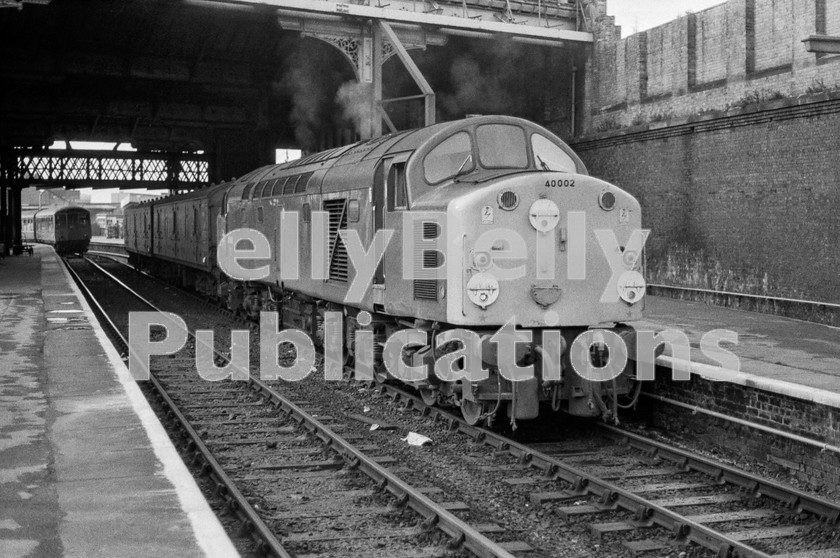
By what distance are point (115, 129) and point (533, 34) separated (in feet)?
72.0

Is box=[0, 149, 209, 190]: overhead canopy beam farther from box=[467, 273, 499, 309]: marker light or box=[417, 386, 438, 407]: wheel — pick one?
box=[467, 273, 499, 309]: marker light

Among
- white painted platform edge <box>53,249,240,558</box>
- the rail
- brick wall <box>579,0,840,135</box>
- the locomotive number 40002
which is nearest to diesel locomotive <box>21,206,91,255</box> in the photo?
brick wall <box>579,0,840,135</box>

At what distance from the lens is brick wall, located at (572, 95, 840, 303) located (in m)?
15.2

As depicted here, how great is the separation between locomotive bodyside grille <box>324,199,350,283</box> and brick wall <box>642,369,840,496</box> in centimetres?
415

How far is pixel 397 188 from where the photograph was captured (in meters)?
9.82

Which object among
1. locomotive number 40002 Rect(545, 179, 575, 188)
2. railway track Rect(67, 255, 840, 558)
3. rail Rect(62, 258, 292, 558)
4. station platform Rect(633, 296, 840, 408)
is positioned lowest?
railway track Rect(67, 255, 840, 558)

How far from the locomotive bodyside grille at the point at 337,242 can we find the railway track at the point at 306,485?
1.77 meters

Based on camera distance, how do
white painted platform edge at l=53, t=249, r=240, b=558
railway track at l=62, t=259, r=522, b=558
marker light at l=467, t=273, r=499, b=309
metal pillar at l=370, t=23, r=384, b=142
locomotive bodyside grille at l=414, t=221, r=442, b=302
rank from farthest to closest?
metal pillar at l=370, t=23, r=384, b=142 < locomotive bodyside grille at l=414, t=221, r=442, b=302 < marker light at l=467, t=273, r=499, b=309 < railway track at l=62, t=259, r=522, b=558 < white painted platform edge at l=53, t=249, r=240, b=558

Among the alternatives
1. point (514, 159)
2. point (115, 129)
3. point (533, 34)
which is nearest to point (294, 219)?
point (514, 159)

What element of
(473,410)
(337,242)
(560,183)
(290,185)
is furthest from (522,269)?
(290,185)

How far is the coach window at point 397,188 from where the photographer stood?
31.7 ft

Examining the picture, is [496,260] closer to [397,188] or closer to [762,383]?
[397,188]

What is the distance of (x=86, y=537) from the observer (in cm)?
544

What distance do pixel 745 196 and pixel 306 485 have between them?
12444 millimetres
